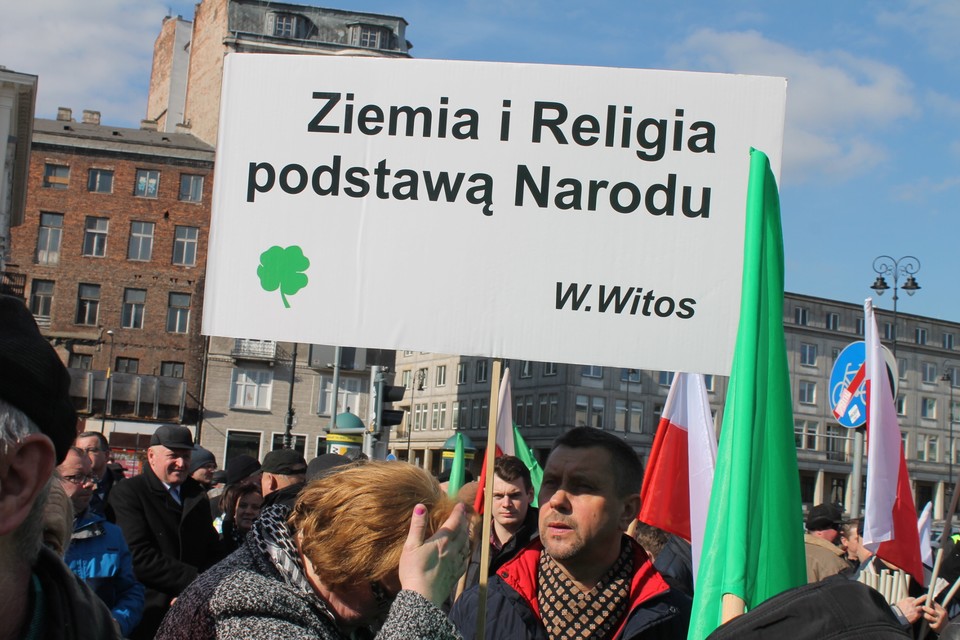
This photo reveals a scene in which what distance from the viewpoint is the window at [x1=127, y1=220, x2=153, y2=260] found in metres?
51.5

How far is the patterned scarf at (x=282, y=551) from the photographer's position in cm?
266

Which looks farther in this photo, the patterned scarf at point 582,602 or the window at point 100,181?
the window at point 100,181

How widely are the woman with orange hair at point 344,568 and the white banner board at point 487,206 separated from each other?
1.05 m

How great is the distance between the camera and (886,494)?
5.48 m

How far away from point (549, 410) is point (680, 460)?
7100 centimetres

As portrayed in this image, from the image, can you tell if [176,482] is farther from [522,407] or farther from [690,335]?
[522,407]

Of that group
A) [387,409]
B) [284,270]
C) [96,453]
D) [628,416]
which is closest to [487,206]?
[284,270]

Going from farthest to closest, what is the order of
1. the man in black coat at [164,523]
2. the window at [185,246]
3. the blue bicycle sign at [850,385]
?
the window at [185,246] → the blue bicycle sign at [850,385] → the man in black coat at [164,523]

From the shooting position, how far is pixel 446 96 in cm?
398

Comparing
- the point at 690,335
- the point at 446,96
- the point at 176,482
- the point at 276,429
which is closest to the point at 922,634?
the point at 690,335

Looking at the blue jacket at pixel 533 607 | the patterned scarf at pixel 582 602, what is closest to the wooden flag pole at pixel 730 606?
the blue jacket at pixel 533 607

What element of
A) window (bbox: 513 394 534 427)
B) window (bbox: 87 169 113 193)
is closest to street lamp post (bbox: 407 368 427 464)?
window (bbox: 513 394 534 427)

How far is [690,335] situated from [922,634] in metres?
3.13

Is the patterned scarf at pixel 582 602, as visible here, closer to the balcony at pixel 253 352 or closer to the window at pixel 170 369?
the balcony at pixel 253 352
